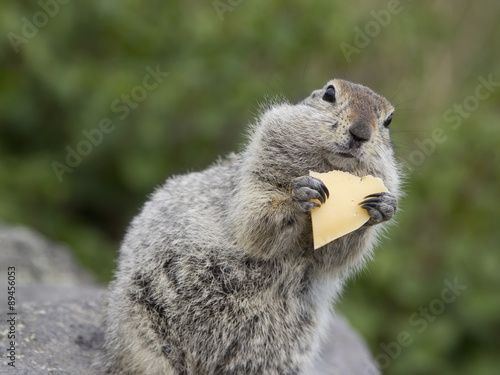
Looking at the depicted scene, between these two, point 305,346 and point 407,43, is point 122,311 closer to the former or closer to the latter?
point 305,346

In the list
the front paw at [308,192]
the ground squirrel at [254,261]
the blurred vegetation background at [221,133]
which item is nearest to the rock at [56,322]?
the ground squirrel at [254,261]

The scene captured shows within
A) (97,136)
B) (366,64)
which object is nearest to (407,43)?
(366,64)

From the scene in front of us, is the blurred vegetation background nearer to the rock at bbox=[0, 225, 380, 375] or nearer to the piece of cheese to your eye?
the rock at bbox=[0, 225, 380, 375]

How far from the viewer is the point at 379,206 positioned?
3.57 meters

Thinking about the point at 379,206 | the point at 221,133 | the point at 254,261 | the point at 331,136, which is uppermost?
the point at 221,133

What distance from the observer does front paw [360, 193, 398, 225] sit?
3570 millimetres

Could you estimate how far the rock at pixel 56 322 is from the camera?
375 cm

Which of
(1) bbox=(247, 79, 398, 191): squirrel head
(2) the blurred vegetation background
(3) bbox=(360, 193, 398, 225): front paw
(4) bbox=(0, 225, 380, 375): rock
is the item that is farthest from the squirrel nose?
(2) the blurred vegetation background

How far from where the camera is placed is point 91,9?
23.8ft

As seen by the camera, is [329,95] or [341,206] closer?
[341,206]

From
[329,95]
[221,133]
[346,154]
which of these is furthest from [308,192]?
[221,133]

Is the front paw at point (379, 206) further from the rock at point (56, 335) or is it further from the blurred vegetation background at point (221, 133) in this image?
the blurred vegetation background at point (221, 133)

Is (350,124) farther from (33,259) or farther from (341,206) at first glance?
(33,259)

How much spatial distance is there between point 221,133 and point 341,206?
157 inches
